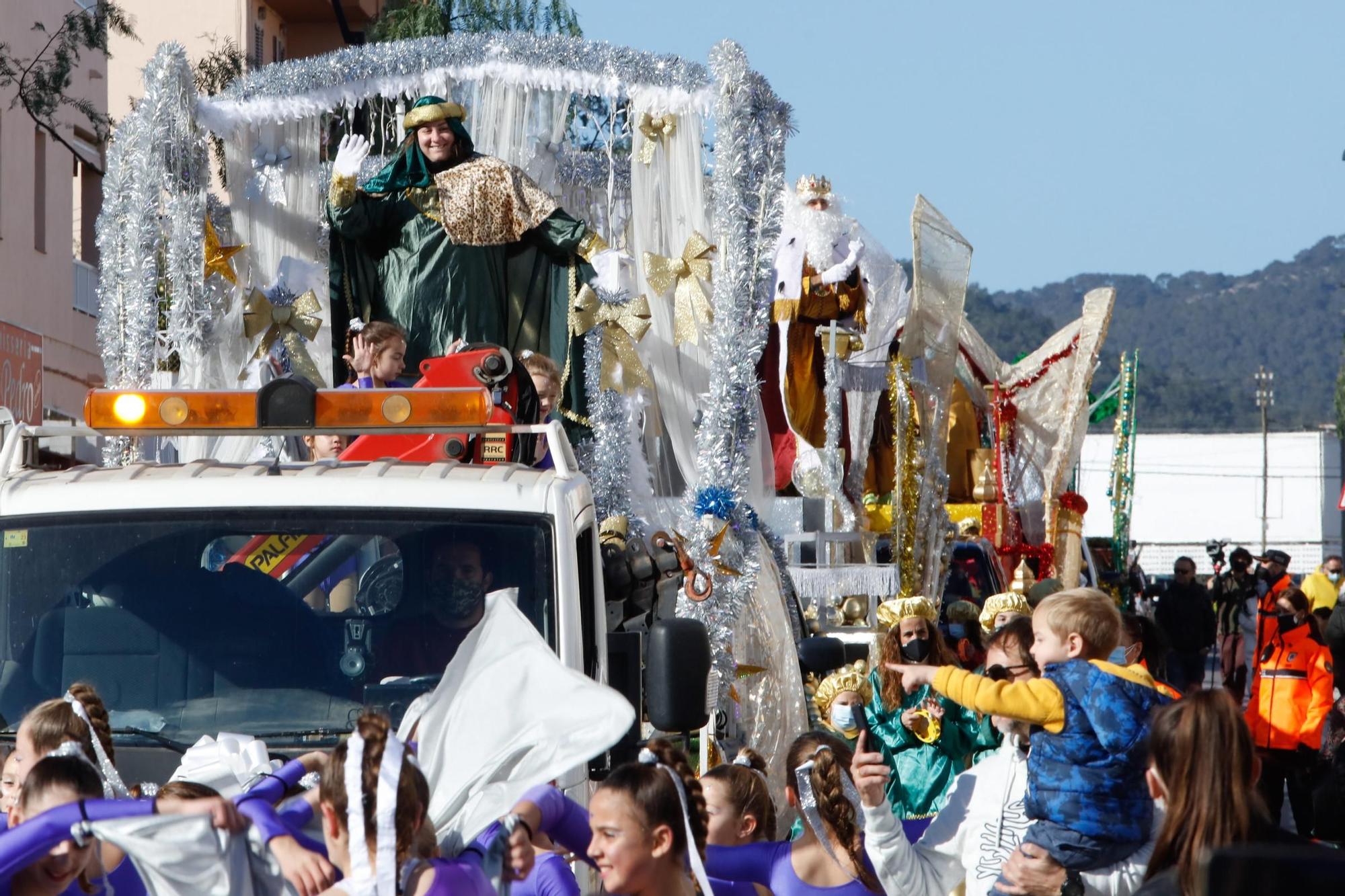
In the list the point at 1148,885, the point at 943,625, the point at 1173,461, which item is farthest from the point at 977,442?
the point at 1173,461

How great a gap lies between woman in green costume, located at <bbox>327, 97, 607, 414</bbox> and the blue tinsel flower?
982mm

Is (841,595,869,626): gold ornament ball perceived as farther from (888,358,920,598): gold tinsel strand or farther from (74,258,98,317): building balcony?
(74,258,98,317): building balcony

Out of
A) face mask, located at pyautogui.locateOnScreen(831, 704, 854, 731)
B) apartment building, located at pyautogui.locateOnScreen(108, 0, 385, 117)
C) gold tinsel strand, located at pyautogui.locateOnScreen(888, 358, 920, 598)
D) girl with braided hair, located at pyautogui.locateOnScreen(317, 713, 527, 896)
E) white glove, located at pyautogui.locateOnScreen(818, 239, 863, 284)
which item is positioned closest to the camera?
girl with braided hair, located at pyautogui.locateOnScreen(317, 713, 527, 896)

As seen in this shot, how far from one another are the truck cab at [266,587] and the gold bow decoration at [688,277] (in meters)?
4.97

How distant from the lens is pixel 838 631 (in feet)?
37.9

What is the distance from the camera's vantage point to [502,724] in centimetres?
394

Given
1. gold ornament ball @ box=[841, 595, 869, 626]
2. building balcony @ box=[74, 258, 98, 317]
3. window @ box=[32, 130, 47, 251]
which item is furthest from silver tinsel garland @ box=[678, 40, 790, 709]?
building balcony @ box=[74, 258, 98, 317]

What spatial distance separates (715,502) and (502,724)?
5.65 m

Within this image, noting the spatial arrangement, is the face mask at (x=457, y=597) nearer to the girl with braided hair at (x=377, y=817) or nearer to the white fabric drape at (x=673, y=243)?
the girl with braided hair at (x=377, y=817)

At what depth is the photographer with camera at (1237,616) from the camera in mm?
17188

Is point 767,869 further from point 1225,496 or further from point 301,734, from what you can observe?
point 1225,496

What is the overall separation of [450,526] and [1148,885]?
A: 7.20ft

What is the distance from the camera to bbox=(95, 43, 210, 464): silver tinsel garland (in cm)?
1009

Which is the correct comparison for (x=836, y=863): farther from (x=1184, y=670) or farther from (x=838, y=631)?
(x=1184, y=670)
